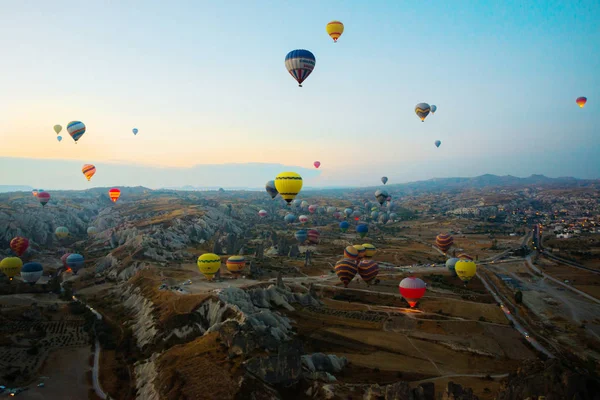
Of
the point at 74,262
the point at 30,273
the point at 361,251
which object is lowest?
the point at 361,251

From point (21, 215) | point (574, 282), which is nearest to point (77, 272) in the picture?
point (21, 215)

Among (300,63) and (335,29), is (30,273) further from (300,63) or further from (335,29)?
(335,29)

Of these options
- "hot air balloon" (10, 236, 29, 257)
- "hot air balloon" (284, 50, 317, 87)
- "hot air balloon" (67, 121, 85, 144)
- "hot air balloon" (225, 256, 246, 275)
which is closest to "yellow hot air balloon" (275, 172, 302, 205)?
"hot air balloon" (284, 50, 317, 87)

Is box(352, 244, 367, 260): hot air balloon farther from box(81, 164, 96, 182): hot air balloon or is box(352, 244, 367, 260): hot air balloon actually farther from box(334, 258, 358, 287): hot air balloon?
box(81, 164, 96, 182): hot air balloon

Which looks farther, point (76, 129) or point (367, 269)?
point (76, 129)

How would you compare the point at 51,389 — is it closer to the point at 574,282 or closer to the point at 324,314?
the point at 324,314

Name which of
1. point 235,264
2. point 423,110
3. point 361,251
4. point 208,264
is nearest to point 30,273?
point 208,264

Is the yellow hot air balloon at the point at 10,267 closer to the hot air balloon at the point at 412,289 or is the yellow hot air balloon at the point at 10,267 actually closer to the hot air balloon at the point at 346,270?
the hot air balloon at the point at 346,270

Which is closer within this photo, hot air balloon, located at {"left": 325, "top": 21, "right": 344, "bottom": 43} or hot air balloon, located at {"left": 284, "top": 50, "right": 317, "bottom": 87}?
hot air balloon, located at {"left": 284, "top": 50, "right": 317, "bottom": 87}
